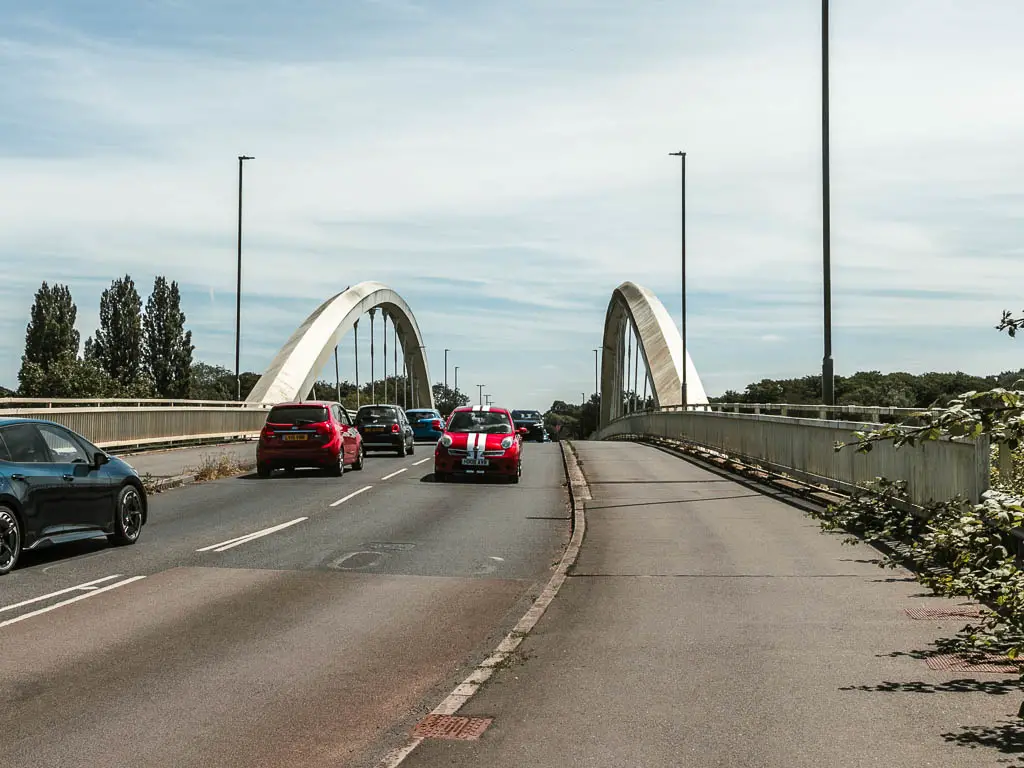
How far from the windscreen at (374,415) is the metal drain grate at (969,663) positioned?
27505 mm

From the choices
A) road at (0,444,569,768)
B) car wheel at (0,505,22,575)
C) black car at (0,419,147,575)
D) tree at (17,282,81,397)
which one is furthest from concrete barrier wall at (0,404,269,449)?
tree at (17,282,81,397)

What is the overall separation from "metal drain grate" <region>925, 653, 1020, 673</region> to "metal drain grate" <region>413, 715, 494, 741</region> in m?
2.90

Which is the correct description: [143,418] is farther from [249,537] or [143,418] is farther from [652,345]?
[652,345]

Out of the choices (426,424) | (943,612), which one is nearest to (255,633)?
(943,612)

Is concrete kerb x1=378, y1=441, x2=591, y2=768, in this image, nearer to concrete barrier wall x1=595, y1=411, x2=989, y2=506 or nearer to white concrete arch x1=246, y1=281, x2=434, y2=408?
concrete barrier wall x1=595, y1=411, x2=989, y2=506

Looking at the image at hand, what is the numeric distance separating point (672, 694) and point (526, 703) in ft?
2.66

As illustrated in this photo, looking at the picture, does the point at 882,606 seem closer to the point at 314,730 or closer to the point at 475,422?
the point at 314,730

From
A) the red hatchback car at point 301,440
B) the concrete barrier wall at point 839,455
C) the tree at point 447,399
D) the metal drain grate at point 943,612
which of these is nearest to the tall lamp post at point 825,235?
the concrete barrier wall at point 839,455

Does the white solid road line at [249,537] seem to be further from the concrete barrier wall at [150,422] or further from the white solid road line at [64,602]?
the concrete barrier wall at [150,422]

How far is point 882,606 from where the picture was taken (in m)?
9.30

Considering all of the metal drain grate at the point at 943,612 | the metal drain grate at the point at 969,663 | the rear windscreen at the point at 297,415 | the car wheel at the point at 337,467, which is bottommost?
the metal drain grate at the point at 969,663

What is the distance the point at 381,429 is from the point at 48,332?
59140mm

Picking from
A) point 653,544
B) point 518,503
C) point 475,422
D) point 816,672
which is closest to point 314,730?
point 816,672

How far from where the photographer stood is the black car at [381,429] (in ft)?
111
